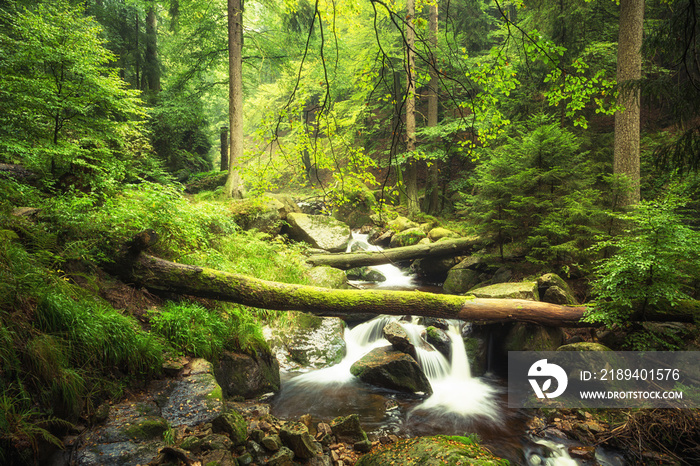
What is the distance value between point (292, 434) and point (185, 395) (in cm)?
130

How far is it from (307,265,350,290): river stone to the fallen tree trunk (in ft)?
4.18

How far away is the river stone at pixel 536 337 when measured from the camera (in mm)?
6051

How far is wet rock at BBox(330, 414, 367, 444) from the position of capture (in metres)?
4.02

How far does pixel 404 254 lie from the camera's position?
10688mm

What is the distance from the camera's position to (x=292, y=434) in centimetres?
343

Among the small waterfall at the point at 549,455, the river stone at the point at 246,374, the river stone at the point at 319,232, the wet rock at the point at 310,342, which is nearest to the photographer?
the small waterfall at the point at 549,455

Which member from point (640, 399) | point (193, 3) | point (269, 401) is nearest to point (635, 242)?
point (640, 399)

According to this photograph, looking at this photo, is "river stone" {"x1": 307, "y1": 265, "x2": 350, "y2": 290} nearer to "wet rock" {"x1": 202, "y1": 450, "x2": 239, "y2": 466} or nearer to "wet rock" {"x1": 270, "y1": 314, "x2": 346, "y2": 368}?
"wet rock" {"x1": 270, "y1": 314, "x2": 346, "y2": 368}

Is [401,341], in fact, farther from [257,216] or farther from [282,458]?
[257,216]

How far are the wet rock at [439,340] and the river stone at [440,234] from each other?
544 centimetres

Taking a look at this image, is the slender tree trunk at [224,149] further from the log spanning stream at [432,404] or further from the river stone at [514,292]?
the river stone at [514,292]

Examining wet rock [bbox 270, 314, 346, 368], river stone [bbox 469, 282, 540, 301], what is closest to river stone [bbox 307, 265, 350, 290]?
wet rock [bbox 270, 314, 346, 368]

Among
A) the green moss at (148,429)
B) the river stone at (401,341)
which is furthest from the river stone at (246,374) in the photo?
the river stone at (401,341)

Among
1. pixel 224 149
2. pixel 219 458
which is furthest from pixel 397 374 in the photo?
pixel 224 149
